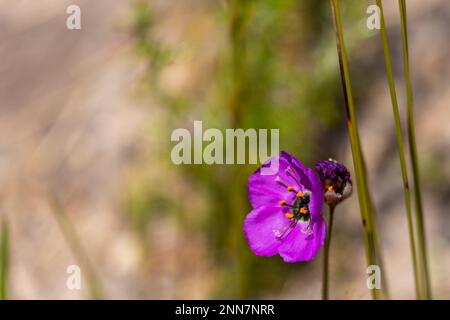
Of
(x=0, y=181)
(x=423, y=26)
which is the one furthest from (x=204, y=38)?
(x=0, y=181)

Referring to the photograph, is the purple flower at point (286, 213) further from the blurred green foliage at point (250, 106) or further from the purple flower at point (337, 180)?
the blurred green foliage at point (250, 106)

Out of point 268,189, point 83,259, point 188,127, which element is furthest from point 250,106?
point 268,189

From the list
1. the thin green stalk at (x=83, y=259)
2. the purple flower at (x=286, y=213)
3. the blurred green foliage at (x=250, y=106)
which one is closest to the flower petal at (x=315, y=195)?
the purple flower at (x=286, y=213)

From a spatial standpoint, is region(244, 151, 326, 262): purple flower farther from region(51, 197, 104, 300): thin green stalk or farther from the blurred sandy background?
the blurred sandy background

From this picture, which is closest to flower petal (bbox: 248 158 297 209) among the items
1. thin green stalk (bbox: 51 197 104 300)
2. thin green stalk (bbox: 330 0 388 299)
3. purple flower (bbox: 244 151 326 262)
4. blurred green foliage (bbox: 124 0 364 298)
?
purple flower (bbox: 244 151 326 262)

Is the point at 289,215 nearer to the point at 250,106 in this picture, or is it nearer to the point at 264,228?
the point at 264,228
